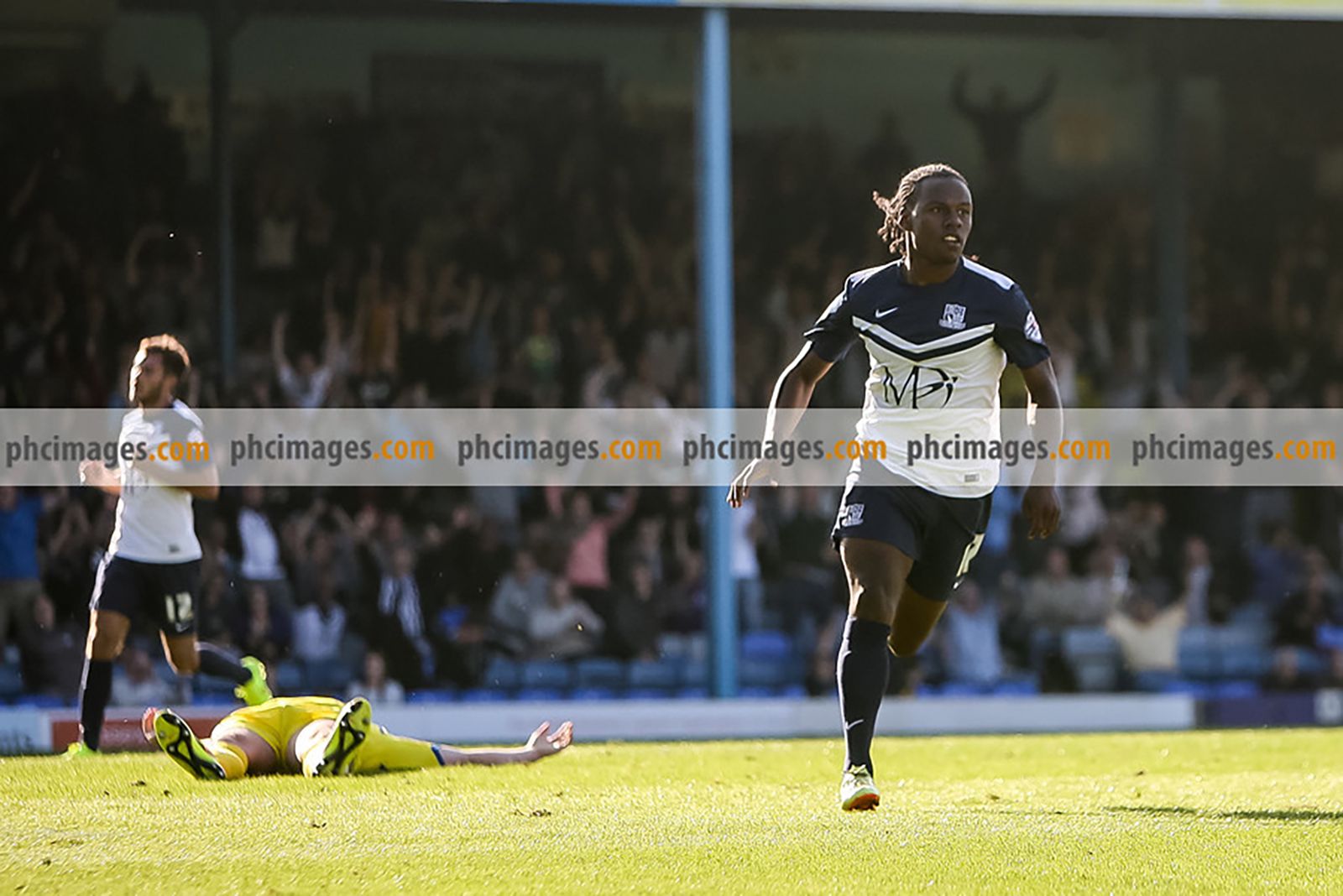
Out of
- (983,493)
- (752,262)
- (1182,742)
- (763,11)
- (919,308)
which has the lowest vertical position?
(1182,742)

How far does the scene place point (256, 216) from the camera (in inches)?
623

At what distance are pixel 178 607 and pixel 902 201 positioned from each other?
441cm

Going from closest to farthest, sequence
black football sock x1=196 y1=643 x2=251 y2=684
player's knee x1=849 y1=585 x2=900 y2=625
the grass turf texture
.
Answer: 1. the grass turf texture
2. player's knee x1=849 y1=585 x2=900 y2=625
3. black football sock x1=196 y1=643 x2=251 y2=684

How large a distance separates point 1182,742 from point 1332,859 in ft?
19.2

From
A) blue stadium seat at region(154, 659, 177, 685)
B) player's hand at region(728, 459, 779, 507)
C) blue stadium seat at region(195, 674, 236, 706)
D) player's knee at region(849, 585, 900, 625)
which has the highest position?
player's hand at region(728, 459, 779, 507)

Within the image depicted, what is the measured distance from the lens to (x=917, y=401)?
6746mm

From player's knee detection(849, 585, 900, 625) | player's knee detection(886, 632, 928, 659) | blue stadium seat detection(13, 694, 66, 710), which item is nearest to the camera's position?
player's knee detection(849, 585, 900, 625)

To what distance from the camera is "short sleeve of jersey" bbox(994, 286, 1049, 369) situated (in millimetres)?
6648

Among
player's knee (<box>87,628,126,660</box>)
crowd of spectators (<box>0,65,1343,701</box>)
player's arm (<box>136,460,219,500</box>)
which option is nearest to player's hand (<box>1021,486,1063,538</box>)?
player's arm (<box>136,460,219,500</box>)

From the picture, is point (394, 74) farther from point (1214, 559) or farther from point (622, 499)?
point (1214, 559)

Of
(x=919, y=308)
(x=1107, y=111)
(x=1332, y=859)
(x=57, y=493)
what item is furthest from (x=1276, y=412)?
(x=1332, y=859)

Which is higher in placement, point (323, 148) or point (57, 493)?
point (323, 148)

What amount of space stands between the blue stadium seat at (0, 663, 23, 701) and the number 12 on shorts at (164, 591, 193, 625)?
4.32 m

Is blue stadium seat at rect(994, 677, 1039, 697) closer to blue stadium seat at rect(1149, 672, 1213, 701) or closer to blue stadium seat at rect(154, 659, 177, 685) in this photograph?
blue stadium seat at rect(1149, 672, 1213, 701)
